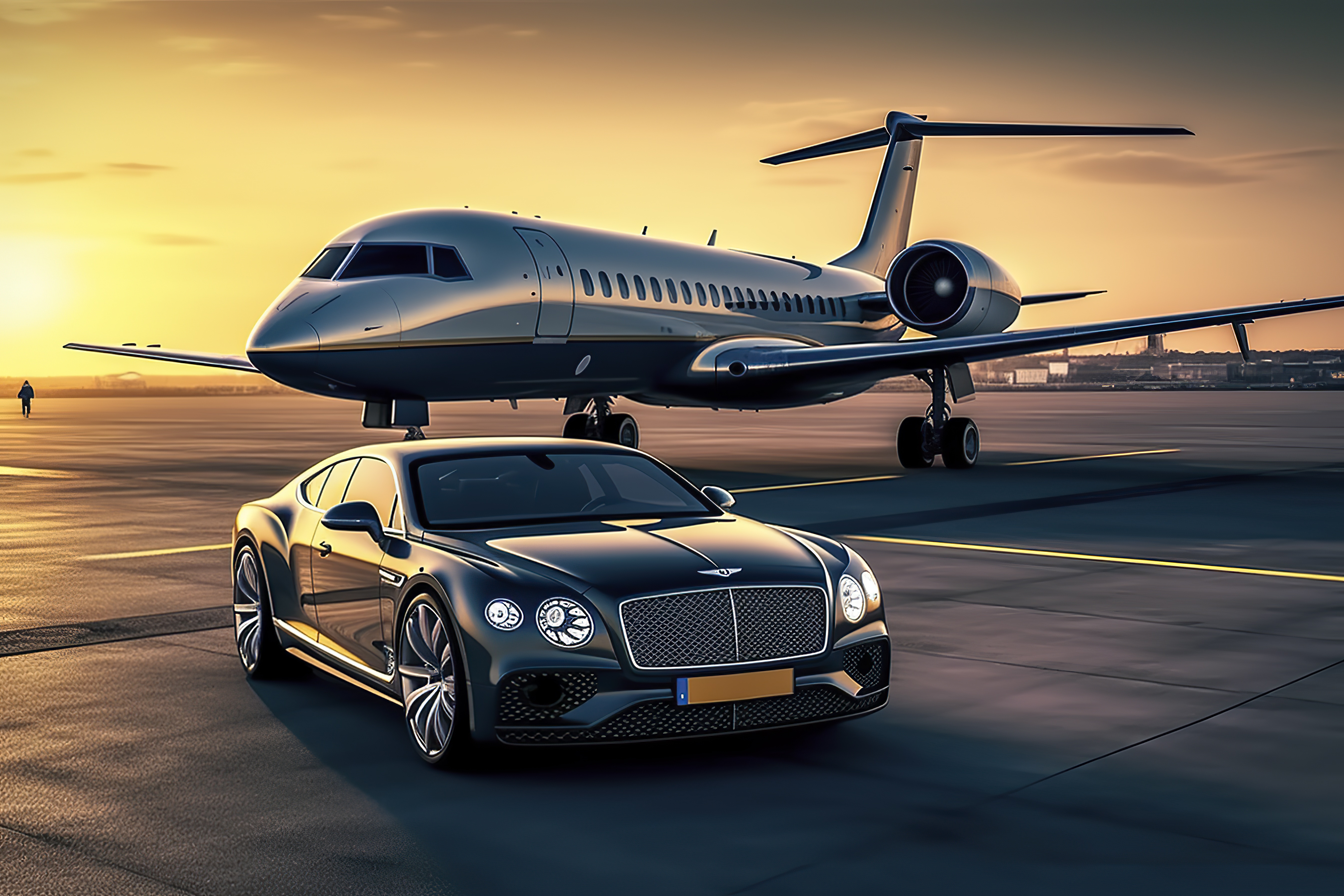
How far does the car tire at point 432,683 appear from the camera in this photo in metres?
6.06

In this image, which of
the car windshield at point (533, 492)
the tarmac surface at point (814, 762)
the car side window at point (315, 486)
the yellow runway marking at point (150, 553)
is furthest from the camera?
the yellow runway marking at point (150, 553)

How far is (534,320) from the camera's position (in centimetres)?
2123

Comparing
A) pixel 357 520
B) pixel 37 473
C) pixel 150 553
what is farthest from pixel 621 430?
pixel 357 520

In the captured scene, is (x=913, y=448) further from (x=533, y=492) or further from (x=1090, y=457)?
(x=533, y=492)

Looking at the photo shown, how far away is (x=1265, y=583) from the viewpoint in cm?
1120

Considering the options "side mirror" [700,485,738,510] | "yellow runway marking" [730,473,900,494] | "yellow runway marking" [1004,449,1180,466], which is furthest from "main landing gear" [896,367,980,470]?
"side mirror" [700,485,738,510]

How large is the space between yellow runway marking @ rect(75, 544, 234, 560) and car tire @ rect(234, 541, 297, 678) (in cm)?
533

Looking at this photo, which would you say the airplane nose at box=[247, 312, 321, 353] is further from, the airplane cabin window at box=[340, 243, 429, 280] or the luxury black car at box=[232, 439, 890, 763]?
the luxury black car at box=[232, 439, 890, 763]

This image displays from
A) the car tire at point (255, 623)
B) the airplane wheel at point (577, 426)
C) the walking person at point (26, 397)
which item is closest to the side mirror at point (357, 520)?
the car tire at point (255, 623)

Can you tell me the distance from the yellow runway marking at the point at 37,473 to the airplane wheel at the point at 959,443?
15157mm

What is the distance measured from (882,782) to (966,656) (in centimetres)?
268

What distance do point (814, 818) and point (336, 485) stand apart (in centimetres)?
385

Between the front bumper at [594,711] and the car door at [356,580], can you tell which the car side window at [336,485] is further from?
the front bumper at [594,711]

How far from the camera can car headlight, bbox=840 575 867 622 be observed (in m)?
6.48
